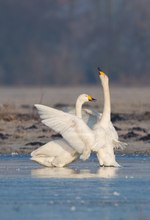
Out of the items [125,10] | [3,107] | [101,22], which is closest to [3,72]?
[101,22]

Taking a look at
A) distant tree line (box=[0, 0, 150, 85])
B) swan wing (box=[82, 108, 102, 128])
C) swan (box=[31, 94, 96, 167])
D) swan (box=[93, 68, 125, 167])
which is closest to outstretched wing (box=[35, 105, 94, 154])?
A: swan (box=[93, 68, 125, 167])

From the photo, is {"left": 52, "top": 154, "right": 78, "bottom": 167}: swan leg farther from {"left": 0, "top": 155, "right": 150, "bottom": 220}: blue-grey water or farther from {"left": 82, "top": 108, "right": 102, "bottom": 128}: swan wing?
{"left": 82, "top": 108, "right": 102, "bottom": 128}: swan wing

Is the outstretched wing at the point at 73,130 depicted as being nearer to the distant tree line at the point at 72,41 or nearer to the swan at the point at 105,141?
the swan at the point at 105,141

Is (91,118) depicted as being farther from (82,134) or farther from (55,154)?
(82,134)

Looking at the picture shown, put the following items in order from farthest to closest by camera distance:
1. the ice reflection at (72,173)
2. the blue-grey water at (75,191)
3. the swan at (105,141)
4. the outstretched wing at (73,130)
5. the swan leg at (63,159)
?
1. the swan leg at (63,159)
2. the swan at (105,141)
3. the outstretched wing at (73,130)
4. the ice reflection at (72,173)
5. the blue-grey water at (75,191)

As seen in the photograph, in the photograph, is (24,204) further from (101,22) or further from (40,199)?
(101,22)

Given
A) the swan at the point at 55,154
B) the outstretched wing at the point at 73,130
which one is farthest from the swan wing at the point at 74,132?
the swan at the point at 55,154

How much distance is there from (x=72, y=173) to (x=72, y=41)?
4809cm

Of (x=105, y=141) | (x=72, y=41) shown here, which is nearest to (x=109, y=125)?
(x=105, y=141)

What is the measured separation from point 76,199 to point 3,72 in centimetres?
4663

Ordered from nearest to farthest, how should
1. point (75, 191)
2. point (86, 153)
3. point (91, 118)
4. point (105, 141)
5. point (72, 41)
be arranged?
point (75, 191)
point (86, 153)
point (105, 141)
point (91, 118)
point (72, 41)

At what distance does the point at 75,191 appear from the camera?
13.0 meters

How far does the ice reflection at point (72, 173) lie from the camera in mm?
14700

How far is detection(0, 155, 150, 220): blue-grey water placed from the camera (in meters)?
11.5
